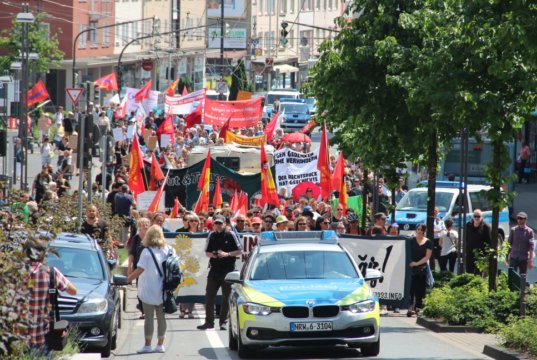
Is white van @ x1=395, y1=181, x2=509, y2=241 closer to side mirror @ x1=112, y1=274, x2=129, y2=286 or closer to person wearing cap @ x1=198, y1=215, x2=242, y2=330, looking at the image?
person wearing cap @ x1=198, y1=215, x2=242, y2=330

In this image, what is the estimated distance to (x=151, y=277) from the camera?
16.6 metres

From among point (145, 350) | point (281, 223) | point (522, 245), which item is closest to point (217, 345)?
point (145, 350)

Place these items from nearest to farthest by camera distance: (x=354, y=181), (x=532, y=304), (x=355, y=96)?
(x=532, y=304) → (x=355, y=96) → (x=354, y=181)

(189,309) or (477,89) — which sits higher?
(477,89)

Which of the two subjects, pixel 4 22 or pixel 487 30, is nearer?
pixel 487 30

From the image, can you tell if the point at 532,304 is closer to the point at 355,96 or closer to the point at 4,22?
the point at 355,96

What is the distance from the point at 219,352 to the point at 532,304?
4269 millimetres

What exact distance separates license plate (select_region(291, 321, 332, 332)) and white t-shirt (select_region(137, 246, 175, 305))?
76.1 inches

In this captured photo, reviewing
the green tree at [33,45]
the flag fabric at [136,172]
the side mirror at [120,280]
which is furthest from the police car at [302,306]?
the green tree at [33,45]

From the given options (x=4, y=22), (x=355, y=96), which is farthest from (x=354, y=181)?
(x=4, y=22)

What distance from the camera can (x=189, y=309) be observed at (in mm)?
22312

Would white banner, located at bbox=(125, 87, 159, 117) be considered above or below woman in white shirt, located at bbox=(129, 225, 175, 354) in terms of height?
above

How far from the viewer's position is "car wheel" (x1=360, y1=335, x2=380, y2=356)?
1605 cm

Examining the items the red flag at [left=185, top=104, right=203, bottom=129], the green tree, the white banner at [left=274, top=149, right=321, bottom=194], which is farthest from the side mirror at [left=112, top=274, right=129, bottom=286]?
the green tree
